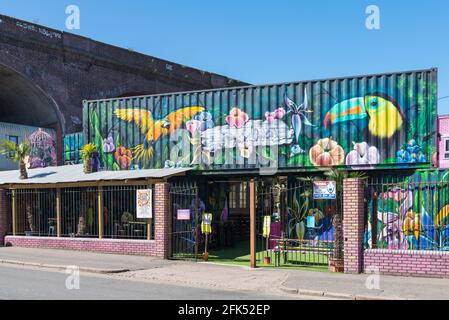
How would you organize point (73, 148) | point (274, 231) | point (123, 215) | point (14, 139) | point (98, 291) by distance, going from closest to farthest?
point (98, 291) → point (274, 231) → point (123, 215) → point (73, 148) → point (14, 139)

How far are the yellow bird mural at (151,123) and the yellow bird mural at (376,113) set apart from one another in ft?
16.8

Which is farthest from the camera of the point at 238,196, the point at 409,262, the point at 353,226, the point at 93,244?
the point at 238,196

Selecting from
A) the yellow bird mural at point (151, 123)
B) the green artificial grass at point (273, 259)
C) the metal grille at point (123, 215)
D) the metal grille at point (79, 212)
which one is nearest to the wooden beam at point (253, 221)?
the green artificial grass at point (273, 259)

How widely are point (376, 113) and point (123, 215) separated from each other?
9.24m

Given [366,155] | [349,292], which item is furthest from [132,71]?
[349,292]

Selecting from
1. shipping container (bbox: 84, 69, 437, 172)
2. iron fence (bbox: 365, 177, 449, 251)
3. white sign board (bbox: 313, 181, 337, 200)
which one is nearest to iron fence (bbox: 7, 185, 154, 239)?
shipping container (bbox: 84, 69, 437, 172)

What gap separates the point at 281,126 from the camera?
16.8m

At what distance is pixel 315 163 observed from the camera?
638 inches

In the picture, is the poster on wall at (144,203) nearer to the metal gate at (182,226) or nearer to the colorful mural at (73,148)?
the metal gate at (182,226)

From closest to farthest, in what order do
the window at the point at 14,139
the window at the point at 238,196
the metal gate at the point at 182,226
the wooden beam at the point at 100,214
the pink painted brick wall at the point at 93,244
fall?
the metal gate at the point at 182,226, the pink painted brick wall at the point at 93,244, the wooden beam at the point at 100,214, the window at the point at 238,196, the window at the point at 14,139

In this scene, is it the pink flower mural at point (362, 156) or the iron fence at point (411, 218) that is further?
the pink flower mural at point (362, 156)

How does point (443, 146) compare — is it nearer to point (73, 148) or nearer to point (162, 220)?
point (162, 220)

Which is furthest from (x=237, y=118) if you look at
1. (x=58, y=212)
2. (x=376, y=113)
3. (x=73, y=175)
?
(x=58, y=212)

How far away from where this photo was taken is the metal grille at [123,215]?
57.5 ft
